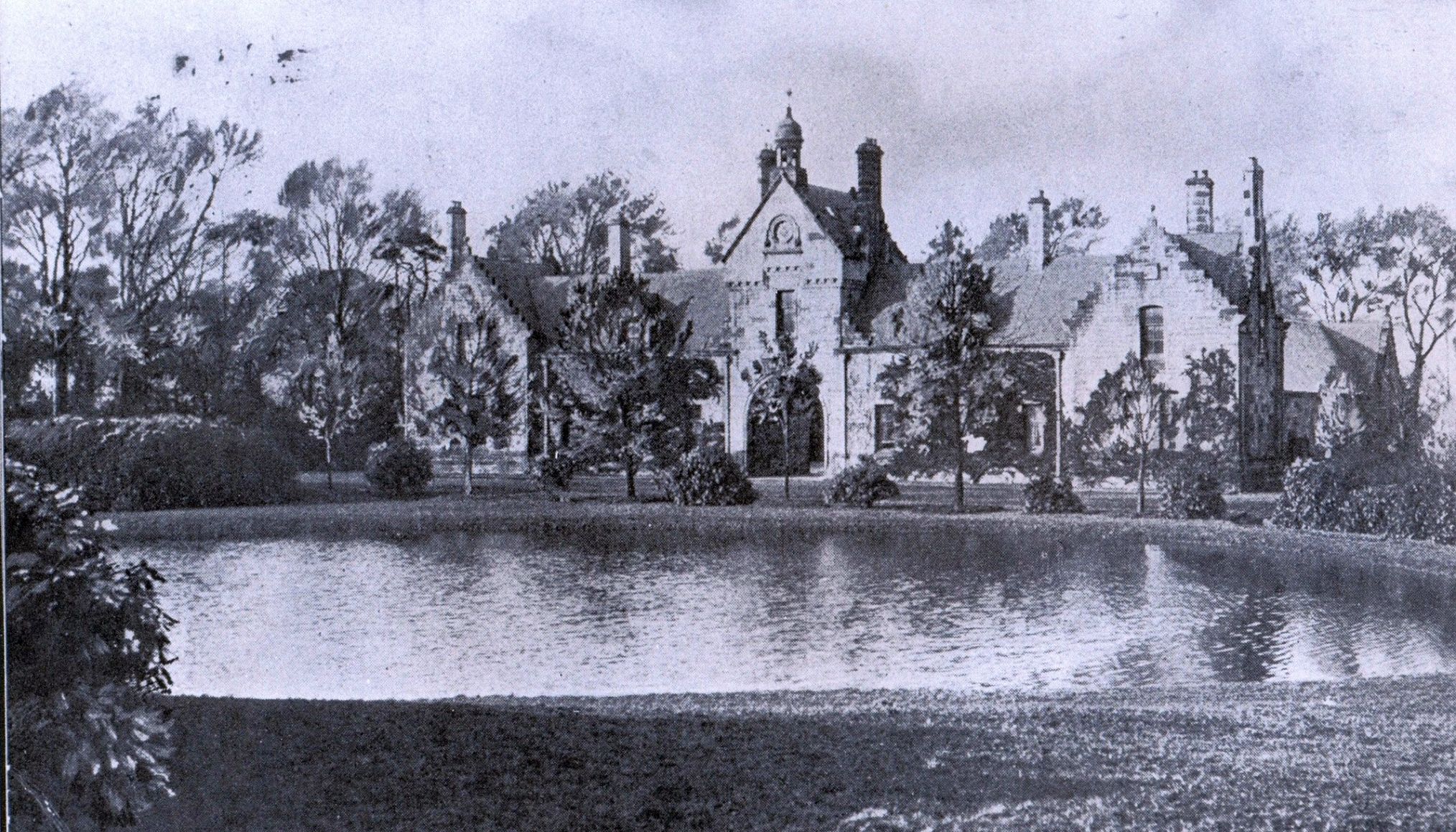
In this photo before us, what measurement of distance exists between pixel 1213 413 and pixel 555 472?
28.3ft

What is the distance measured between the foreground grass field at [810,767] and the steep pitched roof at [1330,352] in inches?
197

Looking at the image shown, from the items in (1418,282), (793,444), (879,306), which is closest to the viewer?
(1418,282)

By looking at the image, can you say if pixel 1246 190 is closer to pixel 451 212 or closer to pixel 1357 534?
pixel 1357 534

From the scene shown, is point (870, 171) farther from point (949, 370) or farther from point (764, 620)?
point (949, 370)

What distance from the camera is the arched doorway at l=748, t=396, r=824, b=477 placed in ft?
62.3

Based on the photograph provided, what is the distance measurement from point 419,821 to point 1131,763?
3115 mm

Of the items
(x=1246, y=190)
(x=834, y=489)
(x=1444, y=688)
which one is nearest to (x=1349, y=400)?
(x=1246, y=190)

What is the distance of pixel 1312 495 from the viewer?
1324 cm

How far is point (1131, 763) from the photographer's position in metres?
5.69

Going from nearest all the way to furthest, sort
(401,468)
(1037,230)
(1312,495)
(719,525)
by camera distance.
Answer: (1312,495), (1037,230), (401,468), (719,525)

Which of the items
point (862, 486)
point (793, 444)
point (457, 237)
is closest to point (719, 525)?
point (862, 486)

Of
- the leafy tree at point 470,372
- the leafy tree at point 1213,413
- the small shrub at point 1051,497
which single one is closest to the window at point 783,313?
the leafy tree at point 470,372

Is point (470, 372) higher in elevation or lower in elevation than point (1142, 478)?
higher

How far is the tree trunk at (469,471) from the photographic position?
16906 millimetres
